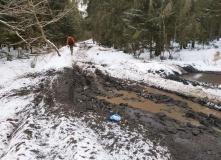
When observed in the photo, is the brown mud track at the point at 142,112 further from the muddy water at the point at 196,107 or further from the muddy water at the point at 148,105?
the muddy water at the point at 196,107

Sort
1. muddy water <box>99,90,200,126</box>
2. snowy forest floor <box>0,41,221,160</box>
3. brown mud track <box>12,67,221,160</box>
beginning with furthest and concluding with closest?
muddy water <box>99,90,200,126</box> < brown mud track <box>12,67,221,160</box> < snowy forest floor <box>0,41,221,160</box>

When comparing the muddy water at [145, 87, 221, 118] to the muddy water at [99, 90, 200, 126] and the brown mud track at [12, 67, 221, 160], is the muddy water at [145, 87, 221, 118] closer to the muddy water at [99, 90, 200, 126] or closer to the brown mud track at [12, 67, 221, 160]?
the brown mud track at [12, 67, 221, 160]

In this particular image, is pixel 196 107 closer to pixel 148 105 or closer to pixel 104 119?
pixel 148 105

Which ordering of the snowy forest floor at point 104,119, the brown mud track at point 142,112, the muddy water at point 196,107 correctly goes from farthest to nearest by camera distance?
the muddy water at point 196,107, the brown mud track at point 142,112, the snowy forest floor at point 104,119

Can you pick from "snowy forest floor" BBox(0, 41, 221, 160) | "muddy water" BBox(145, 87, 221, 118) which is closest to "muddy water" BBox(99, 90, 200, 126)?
"snowy forest floor" BBox(0, 41, 221, 160)

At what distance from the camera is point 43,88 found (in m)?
7.04

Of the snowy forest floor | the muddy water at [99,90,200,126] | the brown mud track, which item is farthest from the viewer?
the muddy water at [99,90,200,126]

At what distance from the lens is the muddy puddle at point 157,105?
5.37 m

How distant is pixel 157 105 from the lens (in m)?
6.18

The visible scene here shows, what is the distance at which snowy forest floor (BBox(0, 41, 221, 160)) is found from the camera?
11.1ft

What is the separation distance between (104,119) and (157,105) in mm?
2777

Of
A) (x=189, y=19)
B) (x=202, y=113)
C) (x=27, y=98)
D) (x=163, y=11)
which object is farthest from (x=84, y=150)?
(x=189, y=19)

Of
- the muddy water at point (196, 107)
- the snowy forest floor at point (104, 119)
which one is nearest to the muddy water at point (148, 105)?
the snowy forest floor at point (104, 119)

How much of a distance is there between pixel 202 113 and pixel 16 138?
653 cm
